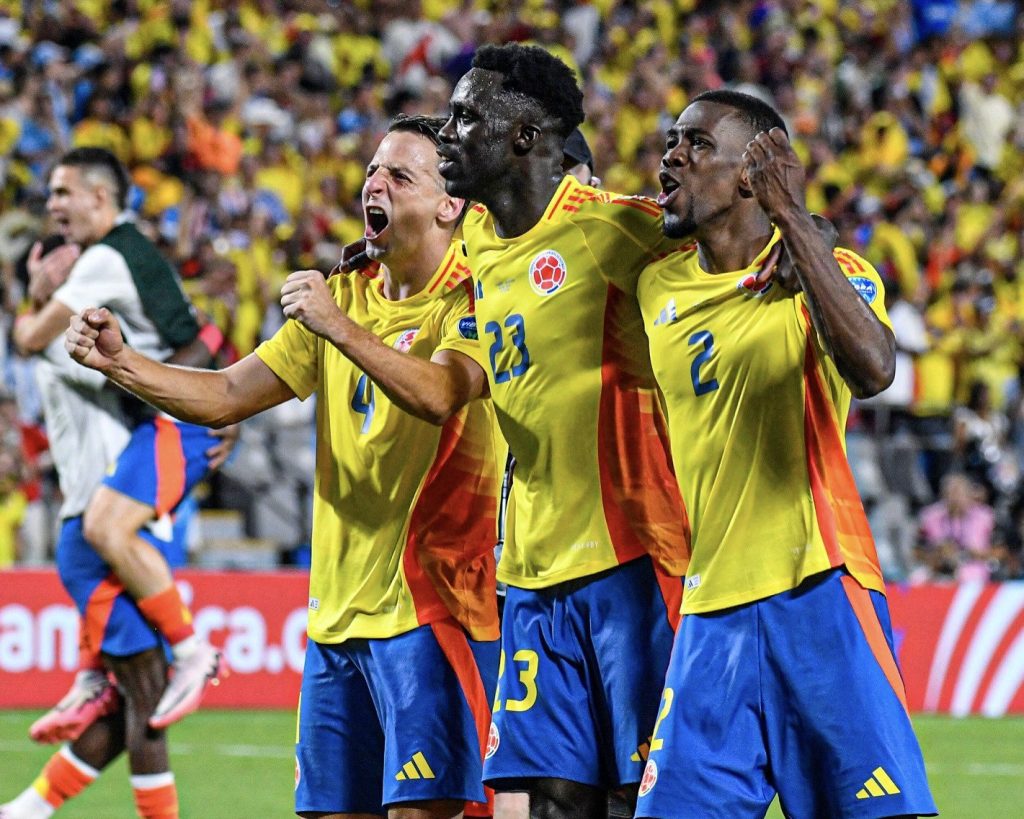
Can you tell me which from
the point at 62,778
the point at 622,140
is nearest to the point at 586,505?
the point at 62,778

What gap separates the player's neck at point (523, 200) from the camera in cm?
502

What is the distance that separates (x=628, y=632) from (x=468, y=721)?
2.05 ft

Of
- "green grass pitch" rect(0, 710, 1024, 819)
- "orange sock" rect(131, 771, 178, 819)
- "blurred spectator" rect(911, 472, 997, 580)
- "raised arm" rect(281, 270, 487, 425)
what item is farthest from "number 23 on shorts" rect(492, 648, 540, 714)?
"blurred spectator" rect(911, 472, 997, 580)

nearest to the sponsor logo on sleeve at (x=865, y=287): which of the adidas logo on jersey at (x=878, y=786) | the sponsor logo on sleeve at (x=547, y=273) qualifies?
the sponsor logo on sleeve at (x=547, y=273)

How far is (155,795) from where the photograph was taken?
23.4 ft

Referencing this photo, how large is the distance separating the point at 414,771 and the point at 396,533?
66cm

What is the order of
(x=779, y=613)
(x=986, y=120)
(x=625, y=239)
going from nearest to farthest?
(x=779, y=613) < (x=625, y=239) < (x=986, y=120)

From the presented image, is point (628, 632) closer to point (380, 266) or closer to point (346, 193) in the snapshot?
point (380, 266)

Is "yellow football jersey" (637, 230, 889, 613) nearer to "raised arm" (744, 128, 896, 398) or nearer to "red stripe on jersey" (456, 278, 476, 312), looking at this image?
"raised arm" (744, 128, 896, 398)

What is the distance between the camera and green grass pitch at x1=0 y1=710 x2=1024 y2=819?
9102mm

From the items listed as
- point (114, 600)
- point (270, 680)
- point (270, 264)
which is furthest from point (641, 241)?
point (270, 264)

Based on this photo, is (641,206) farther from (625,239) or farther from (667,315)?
(667,315)

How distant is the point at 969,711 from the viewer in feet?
42.6

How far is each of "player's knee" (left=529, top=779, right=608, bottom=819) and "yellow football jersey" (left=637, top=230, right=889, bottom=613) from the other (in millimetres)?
636
